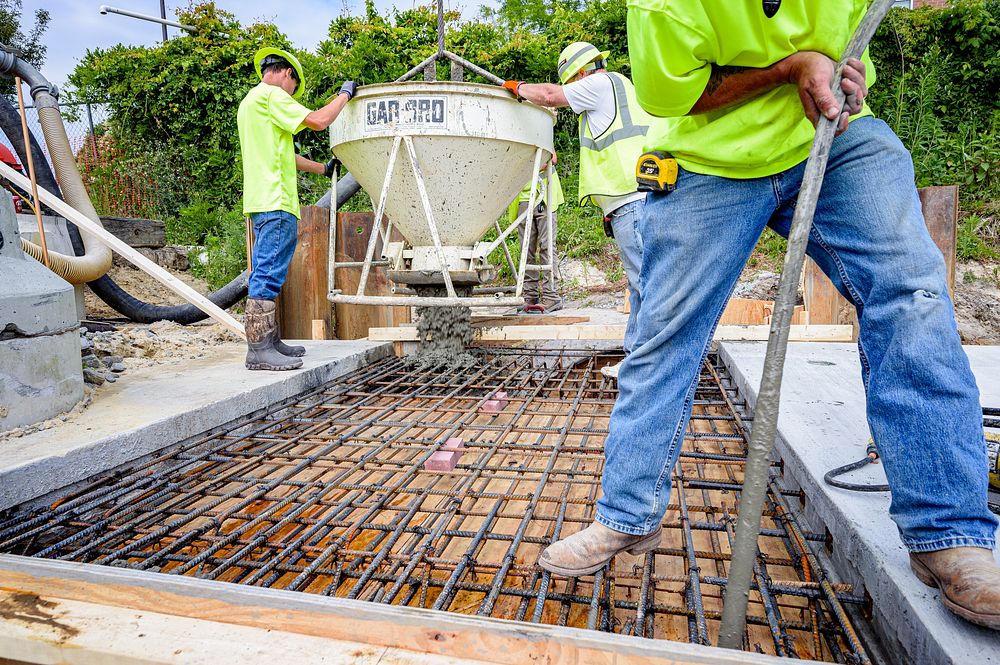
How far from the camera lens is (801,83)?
4.20ft

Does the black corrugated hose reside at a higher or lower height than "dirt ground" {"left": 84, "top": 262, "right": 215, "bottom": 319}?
lower

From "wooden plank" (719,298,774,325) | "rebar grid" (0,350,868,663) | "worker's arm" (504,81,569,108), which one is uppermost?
"worker's arm" (504,81,569,108)

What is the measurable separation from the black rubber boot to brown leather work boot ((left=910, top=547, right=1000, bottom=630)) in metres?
3.31

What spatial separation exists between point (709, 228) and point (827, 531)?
1.04 metres

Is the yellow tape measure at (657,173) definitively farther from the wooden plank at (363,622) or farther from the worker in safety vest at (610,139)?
the worker in safety vest at (610,139)

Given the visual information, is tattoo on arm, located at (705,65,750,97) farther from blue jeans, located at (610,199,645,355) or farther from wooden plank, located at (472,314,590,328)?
wooden plank, located at (472,314,590,328)

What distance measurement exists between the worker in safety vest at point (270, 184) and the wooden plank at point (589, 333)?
111cm

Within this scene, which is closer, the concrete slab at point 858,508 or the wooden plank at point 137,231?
the concrete slab at point 858,508

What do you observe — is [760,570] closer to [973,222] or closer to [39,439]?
[39,439]

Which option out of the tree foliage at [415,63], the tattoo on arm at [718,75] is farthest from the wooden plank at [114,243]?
the tree foliage at [415,63]

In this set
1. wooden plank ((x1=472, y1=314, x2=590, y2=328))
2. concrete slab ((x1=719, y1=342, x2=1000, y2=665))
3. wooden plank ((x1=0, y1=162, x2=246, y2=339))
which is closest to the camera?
concrete slab ((x1=719, y1=342, x2=1000, y2=665))

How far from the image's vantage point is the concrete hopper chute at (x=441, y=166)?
362 centimetres

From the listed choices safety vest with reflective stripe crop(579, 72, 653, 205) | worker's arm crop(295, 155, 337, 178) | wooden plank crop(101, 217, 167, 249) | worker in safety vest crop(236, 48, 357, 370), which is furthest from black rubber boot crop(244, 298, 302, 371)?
wooden plank crop(101, 217, 167, 249)

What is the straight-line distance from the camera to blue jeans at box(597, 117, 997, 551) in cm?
127
